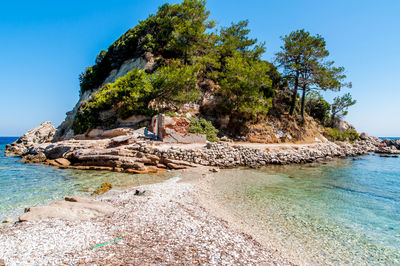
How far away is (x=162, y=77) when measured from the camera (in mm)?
23688

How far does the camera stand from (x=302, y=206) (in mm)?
7766

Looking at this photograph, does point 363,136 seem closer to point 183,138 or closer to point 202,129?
point 202,129

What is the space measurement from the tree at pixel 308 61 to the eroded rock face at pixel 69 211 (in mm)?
30492

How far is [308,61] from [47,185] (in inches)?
1272

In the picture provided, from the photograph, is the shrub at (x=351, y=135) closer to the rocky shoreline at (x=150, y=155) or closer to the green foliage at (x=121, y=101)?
the rocky shoreline at (x=150, y=155)

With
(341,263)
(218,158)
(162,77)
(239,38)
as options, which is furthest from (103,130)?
(239,38)

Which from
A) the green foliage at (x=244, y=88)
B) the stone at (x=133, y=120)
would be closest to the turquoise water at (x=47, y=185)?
the stone at (x=133, y=120)

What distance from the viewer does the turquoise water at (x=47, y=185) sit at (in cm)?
752

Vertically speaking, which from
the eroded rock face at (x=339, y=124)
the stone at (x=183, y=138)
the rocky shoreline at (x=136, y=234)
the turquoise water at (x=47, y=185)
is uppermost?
the eroded rock face at (x=339, y=124)

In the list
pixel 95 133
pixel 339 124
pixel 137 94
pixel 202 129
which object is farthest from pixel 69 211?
pixel 339 124

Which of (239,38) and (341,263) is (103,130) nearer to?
(341,263)

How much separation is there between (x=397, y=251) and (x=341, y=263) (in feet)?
6.19

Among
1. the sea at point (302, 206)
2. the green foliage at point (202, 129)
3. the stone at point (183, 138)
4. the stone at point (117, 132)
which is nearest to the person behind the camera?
the sea at point (302, 206)

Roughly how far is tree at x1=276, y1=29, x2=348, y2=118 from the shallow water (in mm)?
20351
